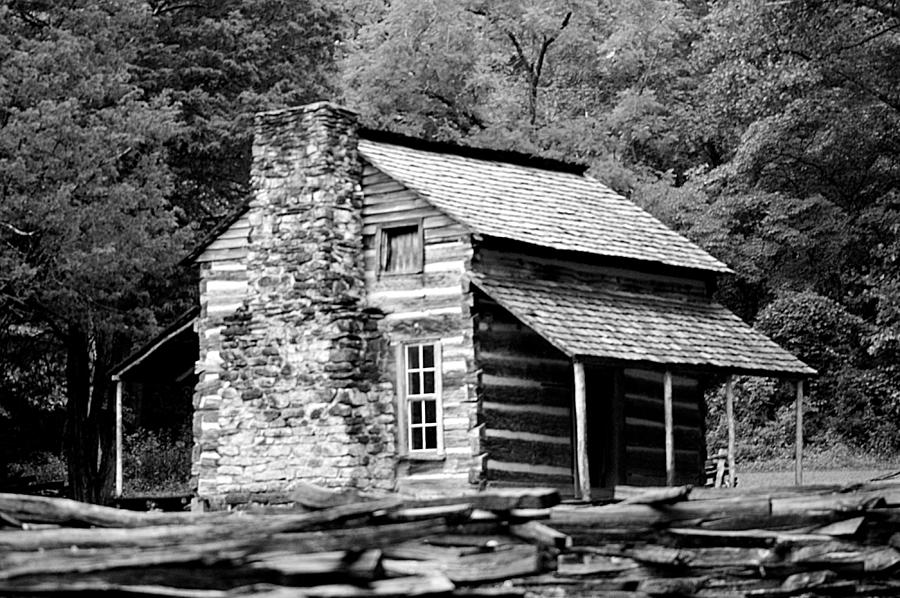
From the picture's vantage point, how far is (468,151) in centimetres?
2659

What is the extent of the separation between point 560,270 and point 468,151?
11.9 feet

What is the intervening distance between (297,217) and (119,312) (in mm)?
8535

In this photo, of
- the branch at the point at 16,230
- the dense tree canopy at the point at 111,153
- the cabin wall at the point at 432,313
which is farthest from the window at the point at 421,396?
the branch at the point at 16,230

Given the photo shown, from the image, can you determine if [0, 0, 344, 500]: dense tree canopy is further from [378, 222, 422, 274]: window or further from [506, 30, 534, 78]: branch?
[378, 222, 422, 274]: window

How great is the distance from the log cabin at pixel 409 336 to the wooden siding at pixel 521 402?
0.09ft

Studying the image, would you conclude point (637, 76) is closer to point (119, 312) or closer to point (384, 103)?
point (384, 103)

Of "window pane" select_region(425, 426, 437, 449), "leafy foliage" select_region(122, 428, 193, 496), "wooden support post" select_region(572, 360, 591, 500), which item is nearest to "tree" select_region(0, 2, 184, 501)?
"leafy foliage" select_region(122, 428, 193, 496)

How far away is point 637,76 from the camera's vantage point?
42812mm

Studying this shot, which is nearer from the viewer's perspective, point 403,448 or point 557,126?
point 403,448

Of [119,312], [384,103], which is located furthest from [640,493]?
[384,103]

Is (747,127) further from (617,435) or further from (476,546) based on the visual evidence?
(476,546)

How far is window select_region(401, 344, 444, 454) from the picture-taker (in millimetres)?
22672

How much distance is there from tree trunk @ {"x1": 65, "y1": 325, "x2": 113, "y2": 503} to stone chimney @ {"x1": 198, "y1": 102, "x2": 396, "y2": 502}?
985cm

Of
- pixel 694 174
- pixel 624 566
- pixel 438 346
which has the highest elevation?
pixel 694 174
